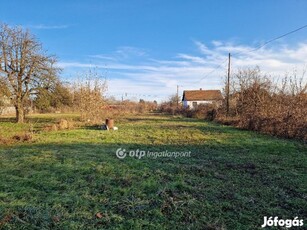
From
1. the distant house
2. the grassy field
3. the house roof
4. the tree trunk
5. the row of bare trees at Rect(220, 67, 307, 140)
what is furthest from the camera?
the house roof

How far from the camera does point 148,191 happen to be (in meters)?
4.61

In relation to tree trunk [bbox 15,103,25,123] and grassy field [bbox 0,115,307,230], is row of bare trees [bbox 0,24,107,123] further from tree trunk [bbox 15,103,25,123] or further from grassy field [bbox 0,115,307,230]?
grassy field [bbox 0,115,307,230]

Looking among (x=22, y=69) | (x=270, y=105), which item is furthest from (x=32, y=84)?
(x=270, y=105)

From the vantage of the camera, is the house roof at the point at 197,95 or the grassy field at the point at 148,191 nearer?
the grassy field at the point at 148,191

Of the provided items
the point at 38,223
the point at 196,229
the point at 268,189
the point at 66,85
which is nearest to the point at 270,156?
the point at 268,189

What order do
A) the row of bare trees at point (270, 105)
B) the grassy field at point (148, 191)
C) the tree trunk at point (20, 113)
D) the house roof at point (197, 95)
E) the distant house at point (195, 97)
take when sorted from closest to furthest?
the grassy field at point (148, 191) → the row of bare trees at point (270, 105) → the tree trunk at point (20, 113) → the distant house at point (195, 97) → the house roof at point (197, 95)

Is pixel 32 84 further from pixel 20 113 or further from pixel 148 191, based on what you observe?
pixel 148 191

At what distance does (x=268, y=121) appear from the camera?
14.9 meters

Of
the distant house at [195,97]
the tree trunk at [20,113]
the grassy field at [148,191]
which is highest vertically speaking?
the distant house at [195,97]

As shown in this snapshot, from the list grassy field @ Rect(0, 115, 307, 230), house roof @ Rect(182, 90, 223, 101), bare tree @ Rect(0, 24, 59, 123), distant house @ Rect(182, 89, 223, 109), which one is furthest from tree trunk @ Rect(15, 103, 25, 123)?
house roof @ Rect(182, 90, 223, 101)

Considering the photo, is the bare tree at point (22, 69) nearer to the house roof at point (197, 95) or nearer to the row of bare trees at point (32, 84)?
the row of bare trees at point (32, 84)

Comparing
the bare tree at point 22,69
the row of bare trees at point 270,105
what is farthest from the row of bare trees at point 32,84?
the row of bare trees at point 270,105

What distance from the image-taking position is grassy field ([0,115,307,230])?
3467mm

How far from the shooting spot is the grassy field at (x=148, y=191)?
3.47m
